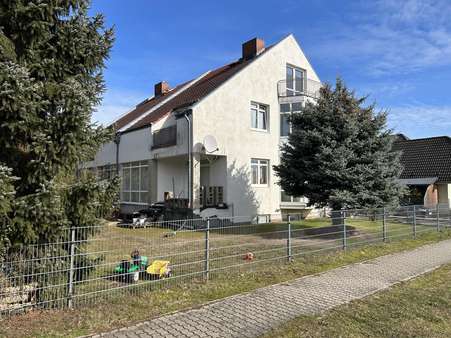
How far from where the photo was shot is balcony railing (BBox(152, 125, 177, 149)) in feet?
64.0

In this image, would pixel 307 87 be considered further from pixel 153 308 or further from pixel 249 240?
pixel 153 308

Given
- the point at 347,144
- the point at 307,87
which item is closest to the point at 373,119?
the point at 347,144

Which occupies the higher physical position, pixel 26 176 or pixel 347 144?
pixel 347 144

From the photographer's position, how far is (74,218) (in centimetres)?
600

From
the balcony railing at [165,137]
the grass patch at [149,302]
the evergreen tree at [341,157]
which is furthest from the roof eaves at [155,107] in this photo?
the grass patch at [149,302]

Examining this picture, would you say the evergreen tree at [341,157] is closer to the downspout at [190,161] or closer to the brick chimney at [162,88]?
the downspout at [190,161]

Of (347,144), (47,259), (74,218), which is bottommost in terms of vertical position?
(47,259)

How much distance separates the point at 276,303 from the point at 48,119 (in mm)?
4494

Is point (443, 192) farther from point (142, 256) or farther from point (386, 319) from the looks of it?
point (142, 256)

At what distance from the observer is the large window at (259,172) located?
829 inches

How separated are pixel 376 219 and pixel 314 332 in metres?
8.97

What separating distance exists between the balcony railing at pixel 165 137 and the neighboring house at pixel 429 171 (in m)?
16.1

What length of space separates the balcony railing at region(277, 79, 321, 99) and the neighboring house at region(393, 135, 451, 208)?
9.60m

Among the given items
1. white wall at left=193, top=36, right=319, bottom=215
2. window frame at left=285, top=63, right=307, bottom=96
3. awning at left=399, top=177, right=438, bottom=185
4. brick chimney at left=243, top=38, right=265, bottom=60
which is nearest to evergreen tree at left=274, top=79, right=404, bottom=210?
white wall at left=193, top=36, right=319, bottom=215
